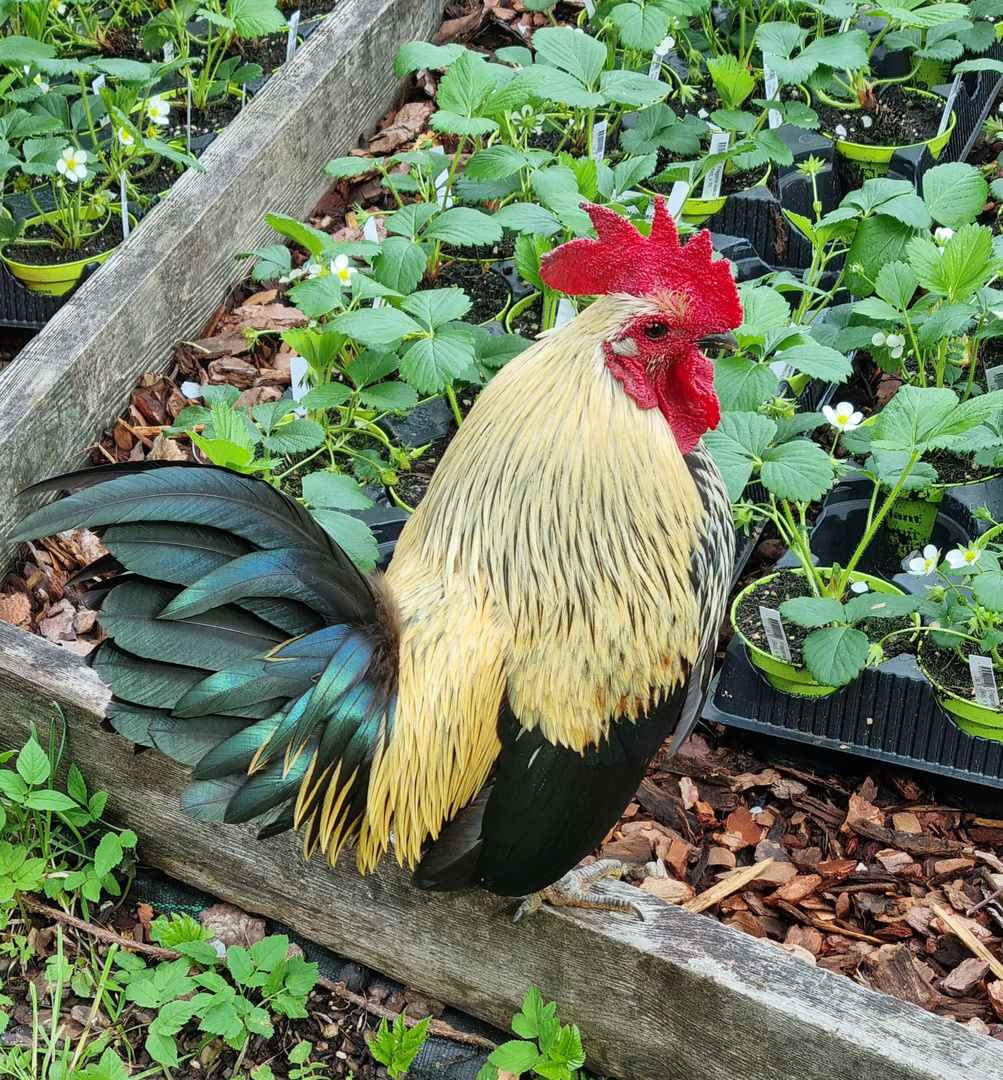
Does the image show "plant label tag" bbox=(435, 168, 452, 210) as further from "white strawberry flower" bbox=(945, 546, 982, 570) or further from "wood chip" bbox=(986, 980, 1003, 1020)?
"wood chip" bbox=(986, 980, 1003, 1020)

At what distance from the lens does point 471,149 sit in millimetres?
4551

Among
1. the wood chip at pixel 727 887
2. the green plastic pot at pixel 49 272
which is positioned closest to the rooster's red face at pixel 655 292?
the wood chip at pixel 727 887

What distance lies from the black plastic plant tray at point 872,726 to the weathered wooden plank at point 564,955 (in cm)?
84

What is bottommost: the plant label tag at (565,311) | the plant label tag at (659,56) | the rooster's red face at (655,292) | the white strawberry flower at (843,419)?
the white strawberry flower at (843,419)

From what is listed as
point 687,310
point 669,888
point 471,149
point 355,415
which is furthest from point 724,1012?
point 471,149

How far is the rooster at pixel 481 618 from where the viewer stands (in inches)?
82.4

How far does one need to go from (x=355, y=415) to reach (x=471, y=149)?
1.55 meters

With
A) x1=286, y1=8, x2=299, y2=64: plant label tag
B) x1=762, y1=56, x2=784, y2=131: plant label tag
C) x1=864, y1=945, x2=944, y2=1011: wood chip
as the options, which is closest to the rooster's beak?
x1=864, y1=945, x2=944, y2=1011: wood chip

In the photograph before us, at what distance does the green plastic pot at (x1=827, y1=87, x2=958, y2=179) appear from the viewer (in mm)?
4438

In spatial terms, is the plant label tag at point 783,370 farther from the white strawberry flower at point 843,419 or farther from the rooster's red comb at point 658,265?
the rooster's red comb at point 658,265

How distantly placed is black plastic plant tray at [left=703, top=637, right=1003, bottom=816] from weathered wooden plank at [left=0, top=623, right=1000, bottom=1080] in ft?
2.76

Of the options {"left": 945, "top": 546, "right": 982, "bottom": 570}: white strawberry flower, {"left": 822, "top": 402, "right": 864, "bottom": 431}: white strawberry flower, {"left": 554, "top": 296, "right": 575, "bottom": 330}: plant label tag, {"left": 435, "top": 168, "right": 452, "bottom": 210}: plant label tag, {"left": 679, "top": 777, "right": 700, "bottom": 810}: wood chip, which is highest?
{"left": 435, "top": 168, "right": 452, "bottom": 210}: plant label tag

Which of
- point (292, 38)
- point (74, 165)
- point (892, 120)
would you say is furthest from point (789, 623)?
point (292, 38)

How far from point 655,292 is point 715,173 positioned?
221 centimetres
